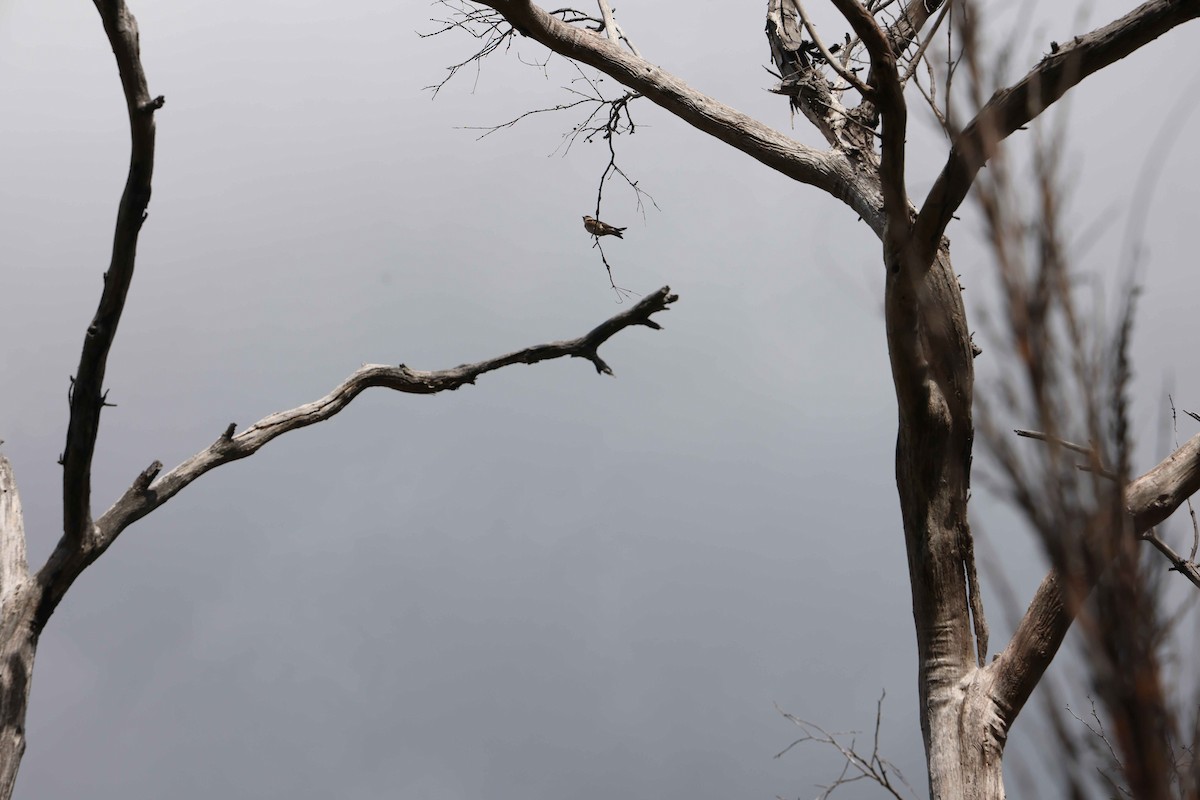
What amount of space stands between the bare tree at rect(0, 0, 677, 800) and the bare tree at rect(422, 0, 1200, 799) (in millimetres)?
1929

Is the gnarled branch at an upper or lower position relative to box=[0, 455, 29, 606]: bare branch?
upper

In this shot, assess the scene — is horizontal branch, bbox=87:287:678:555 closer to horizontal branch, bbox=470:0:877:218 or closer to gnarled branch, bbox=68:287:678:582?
gnarled branch, bbox=68:287:678:582

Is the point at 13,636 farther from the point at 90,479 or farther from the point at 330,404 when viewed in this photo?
the point at 330,404

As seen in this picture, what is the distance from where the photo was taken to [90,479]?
13.6ft

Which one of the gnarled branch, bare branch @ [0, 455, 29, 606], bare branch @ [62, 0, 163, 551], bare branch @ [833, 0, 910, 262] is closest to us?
bare branch @ [833, 0, 910, 262]

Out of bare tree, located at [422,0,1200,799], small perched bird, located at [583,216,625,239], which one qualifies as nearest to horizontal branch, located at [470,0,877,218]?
bare tree, located at [422,0,1200,799]

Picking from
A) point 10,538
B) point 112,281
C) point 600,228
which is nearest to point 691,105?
point 600,228

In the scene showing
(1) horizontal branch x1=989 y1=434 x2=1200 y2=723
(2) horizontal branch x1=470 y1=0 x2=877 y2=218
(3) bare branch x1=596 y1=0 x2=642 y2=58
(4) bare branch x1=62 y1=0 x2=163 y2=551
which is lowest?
(1) horizontal branch x1=989 y1=434 x2=1200 y2=723

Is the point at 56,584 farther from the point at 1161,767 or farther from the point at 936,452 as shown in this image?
the point at 1161,767

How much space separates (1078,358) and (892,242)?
279cm

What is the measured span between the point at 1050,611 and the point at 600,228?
11.8 ft

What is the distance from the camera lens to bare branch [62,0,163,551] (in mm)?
3652

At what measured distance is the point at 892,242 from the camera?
370 cm

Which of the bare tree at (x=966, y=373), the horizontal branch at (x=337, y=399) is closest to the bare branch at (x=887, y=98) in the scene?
the bare tree at (x=966, y=373)
